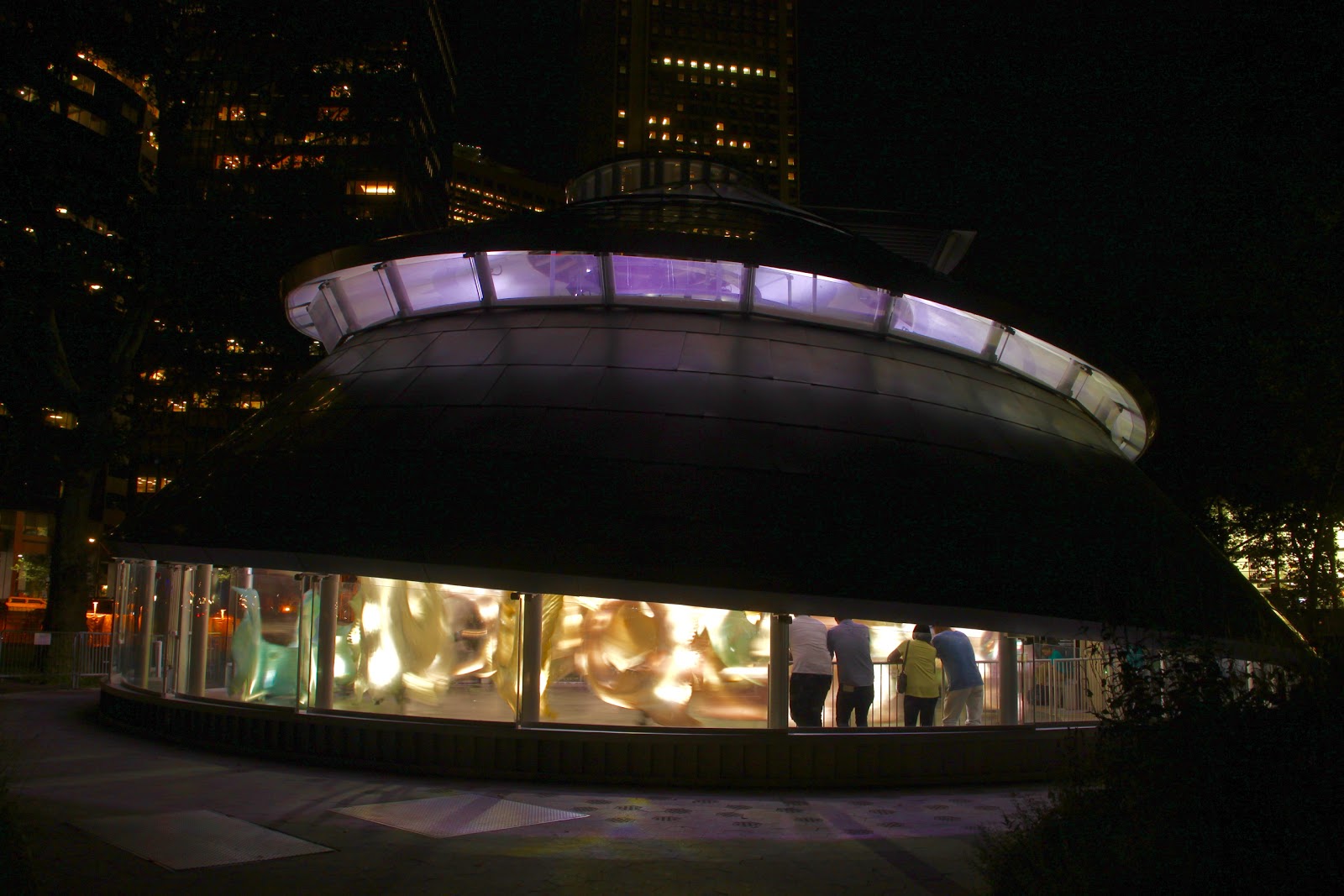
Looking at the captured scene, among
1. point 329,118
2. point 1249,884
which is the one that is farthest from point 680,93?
point 1249,884

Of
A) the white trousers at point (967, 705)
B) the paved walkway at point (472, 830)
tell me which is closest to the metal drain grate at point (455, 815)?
the paved walkway at point (472, 830)

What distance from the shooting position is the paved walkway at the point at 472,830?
7559mm

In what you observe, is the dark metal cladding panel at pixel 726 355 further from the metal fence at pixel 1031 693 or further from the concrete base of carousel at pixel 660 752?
the concrete base of carousel at pixel 660 752

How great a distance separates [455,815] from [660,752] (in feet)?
9.04

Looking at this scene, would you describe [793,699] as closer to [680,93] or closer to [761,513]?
[761,513]

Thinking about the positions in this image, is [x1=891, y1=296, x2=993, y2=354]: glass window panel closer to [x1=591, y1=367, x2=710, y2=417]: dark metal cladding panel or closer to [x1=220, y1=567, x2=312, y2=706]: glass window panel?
[x1=591, y1=367, x2=710, y2=417]: dark metal cladding panel

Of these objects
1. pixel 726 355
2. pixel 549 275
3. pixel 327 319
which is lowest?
pixel 726 355

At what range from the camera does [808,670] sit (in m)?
12.4

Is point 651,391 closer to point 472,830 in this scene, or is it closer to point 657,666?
point 657,666

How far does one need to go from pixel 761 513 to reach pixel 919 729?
3.39 m

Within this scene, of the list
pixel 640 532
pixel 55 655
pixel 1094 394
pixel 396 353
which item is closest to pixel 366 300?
pixel 396 353

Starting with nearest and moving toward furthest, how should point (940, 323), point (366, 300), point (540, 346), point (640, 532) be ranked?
point (640, 532)
point (540, 346)
point (940, 323)
point (366, 300)

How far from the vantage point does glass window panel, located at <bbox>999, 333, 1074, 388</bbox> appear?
17.0 metres

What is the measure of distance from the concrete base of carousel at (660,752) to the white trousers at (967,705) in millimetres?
176
